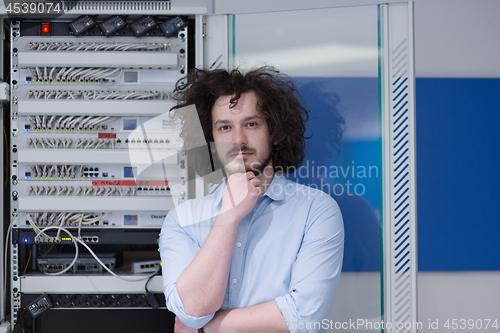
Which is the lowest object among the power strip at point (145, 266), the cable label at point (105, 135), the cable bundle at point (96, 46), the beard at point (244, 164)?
the power strip at point (145, 266)

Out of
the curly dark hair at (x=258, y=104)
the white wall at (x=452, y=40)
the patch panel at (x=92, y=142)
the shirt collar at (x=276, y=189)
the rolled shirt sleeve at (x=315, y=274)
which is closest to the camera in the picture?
the rolled shirt sleeve at (x=315, y=274)

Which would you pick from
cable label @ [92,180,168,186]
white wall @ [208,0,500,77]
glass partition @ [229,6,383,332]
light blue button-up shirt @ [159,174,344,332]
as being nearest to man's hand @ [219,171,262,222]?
light blue button-up shirt @ [159,174,344,332]

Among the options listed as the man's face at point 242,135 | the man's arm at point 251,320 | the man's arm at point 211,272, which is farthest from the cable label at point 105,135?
the man's arm at point 251,320

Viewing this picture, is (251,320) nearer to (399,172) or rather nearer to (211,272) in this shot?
(211,272)

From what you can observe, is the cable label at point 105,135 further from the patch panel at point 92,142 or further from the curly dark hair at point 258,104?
the curly dark hair at point 258,104

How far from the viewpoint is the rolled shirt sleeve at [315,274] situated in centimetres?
88

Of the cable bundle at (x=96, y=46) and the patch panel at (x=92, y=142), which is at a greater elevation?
the cable bundle at (x=96, y=46)

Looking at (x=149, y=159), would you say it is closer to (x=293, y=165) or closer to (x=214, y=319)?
(x=293, y=165)

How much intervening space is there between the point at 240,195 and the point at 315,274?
319 millimetres

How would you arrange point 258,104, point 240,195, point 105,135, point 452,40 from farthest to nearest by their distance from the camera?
point 452,40, point 105,135, point 258,104, point 240,195

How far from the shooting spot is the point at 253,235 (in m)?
1.07

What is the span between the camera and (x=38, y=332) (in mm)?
1446

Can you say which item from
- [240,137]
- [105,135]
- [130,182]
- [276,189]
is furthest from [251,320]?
[105,135]

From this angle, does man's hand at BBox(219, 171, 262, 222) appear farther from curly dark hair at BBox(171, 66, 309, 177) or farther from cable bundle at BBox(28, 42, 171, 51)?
cable bundle at BBox(28, 42, 171, 51)
